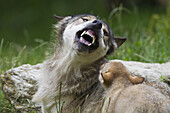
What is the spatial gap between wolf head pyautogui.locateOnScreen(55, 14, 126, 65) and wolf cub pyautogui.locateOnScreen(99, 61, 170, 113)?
267 mm

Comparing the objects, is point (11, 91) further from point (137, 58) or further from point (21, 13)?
point (21, 13)

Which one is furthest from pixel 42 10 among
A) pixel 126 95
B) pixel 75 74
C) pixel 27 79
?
pixel 126 95

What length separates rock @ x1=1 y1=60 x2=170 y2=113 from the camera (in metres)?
4.49

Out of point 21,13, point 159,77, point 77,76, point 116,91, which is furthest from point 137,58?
point 21,13

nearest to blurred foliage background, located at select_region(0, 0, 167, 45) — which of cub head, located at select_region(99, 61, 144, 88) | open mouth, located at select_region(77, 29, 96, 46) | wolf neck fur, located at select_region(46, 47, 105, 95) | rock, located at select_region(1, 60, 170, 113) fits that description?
rock, located at select_region(1, 60, 170, 113)

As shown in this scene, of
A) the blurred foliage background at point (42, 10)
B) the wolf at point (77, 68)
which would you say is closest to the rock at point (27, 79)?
the wolf at point (77, 68)

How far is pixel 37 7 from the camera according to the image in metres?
18.3

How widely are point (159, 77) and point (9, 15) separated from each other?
47.1ft

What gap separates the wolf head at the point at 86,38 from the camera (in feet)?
13.0

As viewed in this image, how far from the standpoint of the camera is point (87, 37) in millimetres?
4023

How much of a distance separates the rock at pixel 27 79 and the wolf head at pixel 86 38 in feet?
1.83

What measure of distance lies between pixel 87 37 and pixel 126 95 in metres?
0.95

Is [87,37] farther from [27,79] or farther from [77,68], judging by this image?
[27,79]

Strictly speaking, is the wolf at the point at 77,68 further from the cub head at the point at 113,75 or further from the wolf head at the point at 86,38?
the cub head at the point at 113,75
